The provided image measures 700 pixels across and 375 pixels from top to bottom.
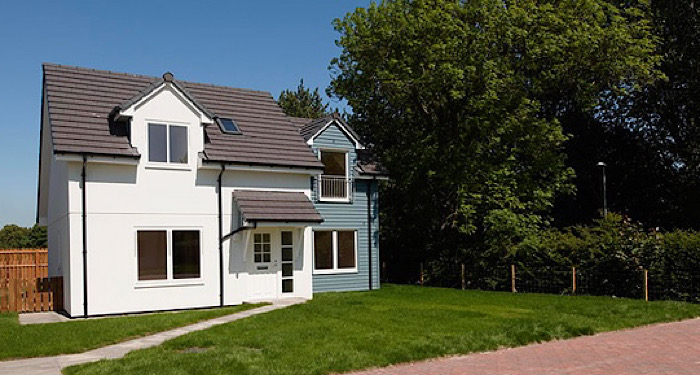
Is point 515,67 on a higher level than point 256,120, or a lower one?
higher

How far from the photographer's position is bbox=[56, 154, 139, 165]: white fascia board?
1791 centimetres

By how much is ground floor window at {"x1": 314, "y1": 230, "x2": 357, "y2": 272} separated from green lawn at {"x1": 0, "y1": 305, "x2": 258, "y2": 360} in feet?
21.4

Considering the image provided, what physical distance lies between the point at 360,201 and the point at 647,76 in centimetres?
1431

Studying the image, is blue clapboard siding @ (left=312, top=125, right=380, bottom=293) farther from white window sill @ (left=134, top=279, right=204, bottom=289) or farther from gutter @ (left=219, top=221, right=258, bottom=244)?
white window sill @ (left=134, top=279, right=204, bottom=289)

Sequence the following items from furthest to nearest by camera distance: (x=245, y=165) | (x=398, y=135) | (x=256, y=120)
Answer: (x=398, y=135) < (x=256, y=120) < (x=245, y=165)

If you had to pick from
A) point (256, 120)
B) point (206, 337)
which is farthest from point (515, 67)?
point (206, 337)

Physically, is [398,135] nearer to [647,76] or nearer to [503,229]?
[503,229]

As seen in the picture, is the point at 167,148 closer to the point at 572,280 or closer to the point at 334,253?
the point at 334,253

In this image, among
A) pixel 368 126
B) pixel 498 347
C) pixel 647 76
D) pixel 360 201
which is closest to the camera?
pixel 498 347

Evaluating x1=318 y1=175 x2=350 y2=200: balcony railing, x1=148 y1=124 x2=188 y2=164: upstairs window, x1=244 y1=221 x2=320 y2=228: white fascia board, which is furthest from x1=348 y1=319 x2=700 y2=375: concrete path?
x1=318 y1=175 x2=350 y2=200: balcony railing

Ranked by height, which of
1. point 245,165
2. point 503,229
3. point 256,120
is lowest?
point 503,229

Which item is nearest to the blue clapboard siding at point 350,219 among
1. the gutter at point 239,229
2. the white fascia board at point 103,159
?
the gutter at point 239,229

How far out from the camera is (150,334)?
1458 cm

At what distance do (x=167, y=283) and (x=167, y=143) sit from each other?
4.19 metres
